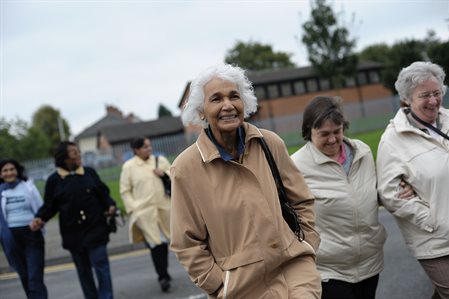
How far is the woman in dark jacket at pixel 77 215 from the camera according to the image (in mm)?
5773

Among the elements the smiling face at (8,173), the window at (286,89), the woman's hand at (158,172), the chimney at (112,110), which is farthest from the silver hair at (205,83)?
the chimney at (112,110)

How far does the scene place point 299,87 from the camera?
51938mm

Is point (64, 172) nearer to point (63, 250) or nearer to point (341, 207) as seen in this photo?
point (341, 207)

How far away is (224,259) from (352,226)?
115 centimetres

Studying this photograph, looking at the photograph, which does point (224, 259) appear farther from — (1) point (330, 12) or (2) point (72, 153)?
(1) point (330, 12)

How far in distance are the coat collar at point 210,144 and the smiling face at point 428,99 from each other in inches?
53.0

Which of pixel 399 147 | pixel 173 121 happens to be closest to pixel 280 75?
pixel 173 121

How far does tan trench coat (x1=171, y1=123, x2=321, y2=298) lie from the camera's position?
8.29ft

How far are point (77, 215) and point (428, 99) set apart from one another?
407 centimetres

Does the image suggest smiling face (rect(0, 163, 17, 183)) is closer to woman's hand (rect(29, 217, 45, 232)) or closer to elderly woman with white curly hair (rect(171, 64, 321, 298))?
woman's hand (rect(29, 217, 45, 232))

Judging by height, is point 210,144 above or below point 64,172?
above

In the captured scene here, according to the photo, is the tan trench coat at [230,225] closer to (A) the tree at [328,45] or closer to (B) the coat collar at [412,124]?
(B) the coat collar at [412,124]

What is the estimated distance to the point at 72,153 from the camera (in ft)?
19.1

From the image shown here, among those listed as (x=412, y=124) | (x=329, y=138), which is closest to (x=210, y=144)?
(x=329, y=138)
